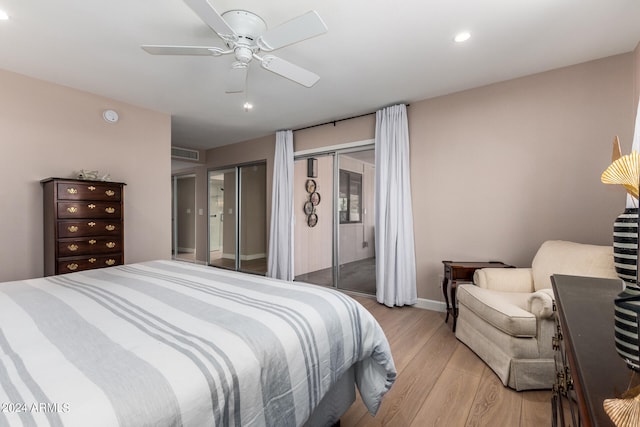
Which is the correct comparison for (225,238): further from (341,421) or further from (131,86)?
(341,421)

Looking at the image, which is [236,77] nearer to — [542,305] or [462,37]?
[462,37]

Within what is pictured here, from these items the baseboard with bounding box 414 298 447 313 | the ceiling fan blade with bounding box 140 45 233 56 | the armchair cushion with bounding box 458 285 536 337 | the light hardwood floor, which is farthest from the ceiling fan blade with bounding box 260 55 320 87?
the baseboard with bounding box 414 298 447 313

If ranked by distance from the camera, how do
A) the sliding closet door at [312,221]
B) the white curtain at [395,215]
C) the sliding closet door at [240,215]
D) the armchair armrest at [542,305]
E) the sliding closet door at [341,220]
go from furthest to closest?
the sliding closet door at [240,215]
the sliding closet door at [312,221]
the sliding closet door at [341,220]
the white curtain at [395,215]
the armchair armrest at [542,305]

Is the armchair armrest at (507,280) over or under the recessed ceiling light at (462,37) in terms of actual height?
under

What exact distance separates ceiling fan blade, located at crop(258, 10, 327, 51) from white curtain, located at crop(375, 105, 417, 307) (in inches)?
78.0

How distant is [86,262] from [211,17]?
101 inches

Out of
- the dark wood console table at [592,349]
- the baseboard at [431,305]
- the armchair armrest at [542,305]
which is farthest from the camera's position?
the baseboard at [431,305]

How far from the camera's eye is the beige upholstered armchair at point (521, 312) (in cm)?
174

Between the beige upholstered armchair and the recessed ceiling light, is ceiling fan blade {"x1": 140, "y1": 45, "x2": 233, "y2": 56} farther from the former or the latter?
the beige upholstered armchair

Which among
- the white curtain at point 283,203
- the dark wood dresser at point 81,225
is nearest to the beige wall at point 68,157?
the dark wood dresser at point 81,225

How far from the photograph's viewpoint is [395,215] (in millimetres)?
3279

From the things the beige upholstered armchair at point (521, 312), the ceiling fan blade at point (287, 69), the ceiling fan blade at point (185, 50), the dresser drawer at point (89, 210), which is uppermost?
the ceiling fan blade at point (185, 50)

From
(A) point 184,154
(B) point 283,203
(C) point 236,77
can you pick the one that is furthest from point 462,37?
(A) point 184,154

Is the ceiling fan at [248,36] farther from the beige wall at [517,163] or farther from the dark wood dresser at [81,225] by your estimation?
the beige wall at [517,163]
